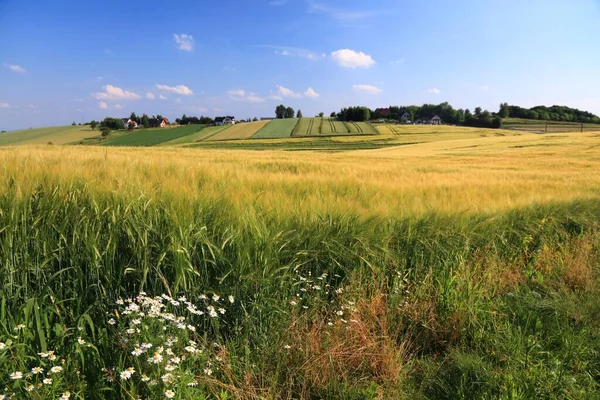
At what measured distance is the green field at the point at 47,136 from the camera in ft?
217

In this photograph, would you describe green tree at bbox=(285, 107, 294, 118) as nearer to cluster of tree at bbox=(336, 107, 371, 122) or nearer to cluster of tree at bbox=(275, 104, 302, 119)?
cluster of tree at bbox=(275, 104, 302, 119)

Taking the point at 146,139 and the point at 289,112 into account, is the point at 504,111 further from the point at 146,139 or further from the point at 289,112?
the point at 146,139

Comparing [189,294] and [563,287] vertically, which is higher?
[189,294]

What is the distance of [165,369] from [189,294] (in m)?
0.63

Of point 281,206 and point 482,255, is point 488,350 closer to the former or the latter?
point 482,255

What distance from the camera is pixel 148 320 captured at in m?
1.73

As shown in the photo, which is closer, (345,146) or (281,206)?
(281,206)

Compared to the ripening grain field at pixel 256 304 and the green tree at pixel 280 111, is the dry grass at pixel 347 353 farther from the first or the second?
the green tree at pixel 280 111

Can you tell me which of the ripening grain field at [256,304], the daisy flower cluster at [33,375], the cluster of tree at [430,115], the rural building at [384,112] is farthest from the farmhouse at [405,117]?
the daisy flower cluster at [33,375]

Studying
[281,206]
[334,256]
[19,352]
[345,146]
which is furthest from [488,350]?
[345,146]

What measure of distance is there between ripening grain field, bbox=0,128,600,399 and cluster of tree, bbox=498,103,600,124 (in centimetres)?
10496

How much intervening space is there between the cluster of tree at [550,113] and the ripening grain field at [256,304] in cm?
10496

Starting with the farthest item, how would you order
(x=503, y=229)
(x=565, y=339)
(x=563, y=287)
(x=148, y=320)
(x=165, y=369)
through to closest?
1. (x=503, y=229)
2. (x=563, y=287)
3. (x=565, y=339)
4. (x=148, y=320)
5. (x=165, y=369)

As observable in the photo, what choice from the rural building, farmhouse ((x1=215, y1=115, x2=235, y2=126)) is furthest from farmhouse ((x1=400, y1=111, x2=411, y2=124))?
farmhouse ((x1=215, y1=115, x2=235, y2=126))
